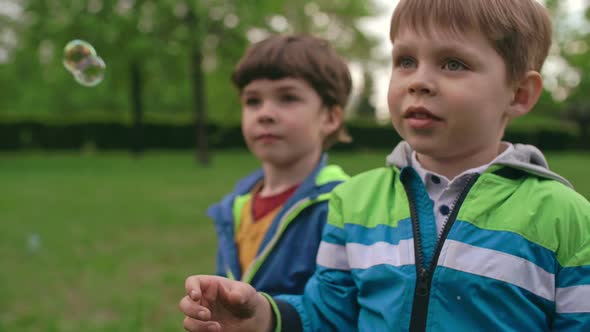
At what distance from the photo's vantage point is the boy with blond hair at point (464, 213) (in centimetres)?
149

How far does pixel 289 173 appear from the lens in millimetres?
2689

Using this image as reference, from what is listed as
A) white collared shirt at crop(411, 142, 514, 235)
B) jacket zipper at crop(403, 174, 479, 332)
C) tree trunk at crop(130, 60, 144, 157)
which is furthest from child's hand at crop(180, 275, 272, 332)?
tree trunk at crop(130, 60, 144, 157)

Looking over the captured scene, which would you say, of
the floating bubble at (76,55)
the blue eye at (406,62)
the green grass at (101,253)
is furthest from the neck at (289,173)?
the green grass at (101,253)

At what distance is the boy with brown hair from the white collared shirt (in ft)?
2.54

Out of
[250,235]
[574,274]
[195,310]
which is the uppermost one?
[574,274]

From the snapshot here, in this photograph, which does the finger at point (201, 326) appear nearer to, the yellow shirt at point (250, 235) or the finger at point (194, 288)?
the finger at point (194, 288)

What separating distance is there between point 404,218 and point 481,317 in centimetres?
31

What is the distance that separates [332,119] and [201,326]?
145cm

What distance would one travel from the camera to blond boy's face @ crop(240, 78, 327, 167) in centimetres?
257

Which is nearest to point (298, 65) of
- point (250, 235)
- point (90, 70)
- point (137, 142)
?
point (250, 235)

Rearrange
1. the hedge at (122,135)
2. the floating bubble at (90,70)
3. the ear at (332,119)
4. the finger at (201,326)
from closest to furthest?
the finger at (201,326) → the ear at (332,119) → the floating bubble at (90,70) → the hedge at (122,135)

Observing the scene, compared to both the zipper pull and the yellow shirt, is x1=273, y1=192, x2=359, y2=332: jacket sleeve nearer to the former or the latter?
the zipper pull

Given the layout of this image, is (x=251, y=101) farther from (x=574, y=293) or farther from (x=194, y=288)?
(x=574, y=293)

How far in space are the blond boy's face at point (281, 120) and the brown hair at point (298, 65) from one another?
0.11 ft
